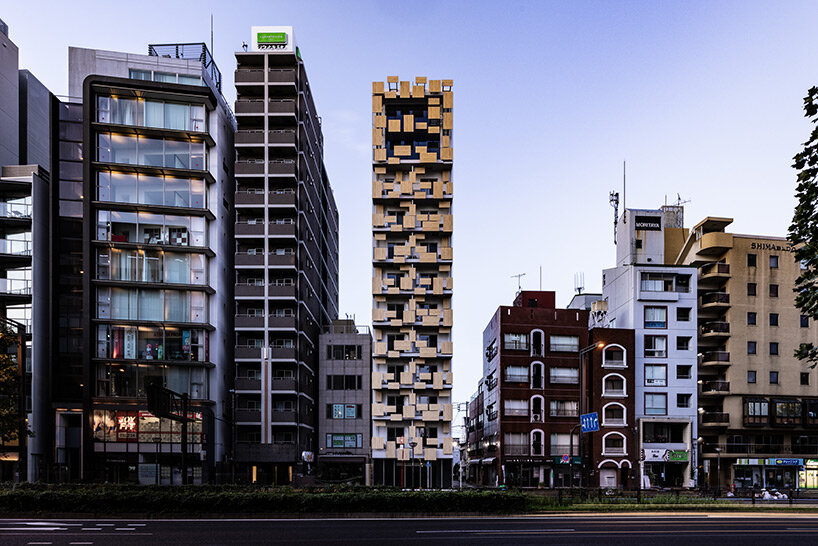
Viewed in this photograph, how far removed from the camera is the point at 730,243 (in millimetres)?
80188

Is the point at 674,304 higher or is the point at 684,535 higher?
the point at 674,304

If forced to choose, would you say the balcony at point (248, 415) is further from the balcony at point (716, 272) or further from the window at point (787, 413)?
the window at point (787, 413)

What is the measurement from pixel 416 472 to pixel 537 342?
2068cm

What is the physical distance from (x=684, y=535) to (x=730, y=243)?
62.7m

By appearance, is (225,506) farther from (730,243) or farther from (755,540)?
(730,243)

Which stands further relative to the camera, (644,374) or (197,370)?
(644,374)

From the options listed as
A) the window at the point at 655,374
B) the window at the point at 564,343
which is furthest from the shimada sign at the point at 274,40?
the window at the point at 655,374

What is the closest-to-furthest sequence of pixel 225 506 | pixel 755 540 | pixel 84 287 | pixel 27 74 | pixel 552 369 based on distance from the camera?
pixel 755 540 → pixel 225 506 → pixel 84 287 → pixel 27 74 → pixel 552 369

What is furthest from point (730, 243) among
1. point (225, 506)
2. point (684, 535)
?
point (225, 506)

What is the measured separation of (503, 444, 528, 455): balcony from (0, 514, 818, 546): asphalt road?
39671 mm

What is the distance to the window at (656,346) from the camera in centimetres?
7781

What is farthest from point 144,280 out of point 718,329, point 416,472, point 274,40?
point 718,329

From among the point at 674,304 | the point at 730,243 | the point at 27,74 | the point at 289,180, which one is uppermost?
the point at 27,74

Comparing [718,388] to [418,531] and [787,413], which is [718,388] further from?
[418,531]
